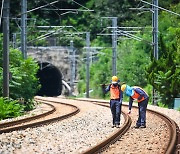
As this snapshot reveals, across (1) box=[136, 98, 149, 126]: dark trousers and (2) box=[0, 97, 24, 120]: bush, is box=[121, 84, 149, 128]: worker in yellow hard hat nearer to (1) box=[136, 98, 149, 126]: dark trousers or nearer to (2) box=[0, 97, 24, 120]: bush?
(1) box=[136, 98, 149, 126]: dark trousers

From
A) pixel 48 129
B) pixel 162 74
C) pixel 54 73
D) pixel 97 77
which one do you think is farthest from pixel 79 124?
pixel 54 73

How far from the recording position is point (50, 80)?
6594 cm

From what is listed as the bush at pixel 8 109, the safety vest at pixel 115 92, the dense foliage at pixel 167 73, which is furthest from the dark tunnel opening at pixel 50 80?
the safety vest at pixel 115 92

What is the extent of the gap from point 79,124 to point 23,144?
242 inches

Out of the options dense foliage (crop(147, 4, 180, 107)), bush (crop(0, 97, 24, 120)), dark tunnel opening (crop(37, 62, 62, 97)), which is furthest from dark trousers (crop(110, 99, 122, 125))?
dark tunnel opening (crop(37, 62, 62, 97))

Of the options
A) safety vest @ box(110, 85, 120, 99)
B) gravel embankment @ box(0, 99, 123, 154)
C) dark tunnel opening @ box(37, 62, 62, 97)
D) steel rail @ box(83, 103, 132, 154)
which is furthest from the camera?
dark tunnel opening @ box(37, 62, 62, 97)

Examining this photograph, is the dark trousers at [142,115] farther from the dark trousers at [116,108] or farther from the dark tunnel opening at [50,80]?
the dark tunnel opening at [50,80]

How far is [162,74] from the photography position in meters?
34.1

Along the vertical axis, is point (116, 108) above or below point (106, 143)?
above

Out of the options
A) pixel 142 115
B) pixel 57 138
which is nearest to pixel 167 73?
pixel 142 115

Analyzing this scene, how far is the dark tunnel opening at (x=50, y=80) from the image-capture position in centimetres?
6512

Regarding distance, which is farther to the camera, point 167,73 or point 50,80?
point 50,80

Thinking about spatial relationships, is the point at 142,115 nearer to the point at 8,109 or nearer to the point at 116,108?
the point at 116,108

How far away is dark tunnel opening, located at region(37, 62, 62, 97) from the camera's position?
65.1 metres
